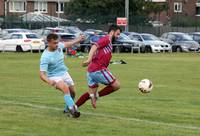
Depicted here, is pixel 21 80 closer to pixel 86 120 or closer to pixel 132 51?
pixel 86 120

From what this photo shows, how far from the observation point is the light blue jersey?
13148 mm

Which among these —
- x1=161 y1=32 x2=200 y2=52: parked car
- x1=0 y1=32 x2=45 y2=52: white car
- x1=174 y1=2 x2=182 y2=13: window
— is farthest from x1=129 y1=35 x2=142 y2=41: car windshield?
x1=174 y1=2 x2=182 y2=13: window

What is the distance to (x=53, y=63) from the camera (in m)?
13.2

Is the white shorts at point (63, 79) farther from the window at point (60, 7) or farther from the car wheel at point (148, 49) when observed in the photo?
the window at point (60, 7)

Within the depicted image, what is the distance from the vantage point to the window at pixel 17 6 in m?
97.9

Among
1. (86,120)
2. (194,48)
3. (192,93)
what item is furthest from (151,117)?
(194,48)

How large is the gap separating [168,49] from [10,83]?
33.8m

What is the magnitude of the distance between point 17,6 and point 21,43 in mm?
50168

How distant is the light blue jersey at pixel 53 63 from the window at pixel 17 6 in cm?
8551

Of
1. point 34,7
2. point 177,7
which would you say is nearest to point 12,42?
point 34,7

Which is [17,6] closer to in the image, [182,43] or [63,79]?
[182,43]

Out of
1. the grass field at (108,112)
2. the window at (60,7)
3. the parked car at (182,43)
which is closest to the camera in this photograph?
the grass field at (108,112)

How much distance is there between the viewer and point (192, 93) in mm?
19859

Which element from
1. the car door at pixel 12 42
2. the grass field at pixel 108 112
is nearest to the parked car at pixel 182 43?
the car door at pixel 12 42
